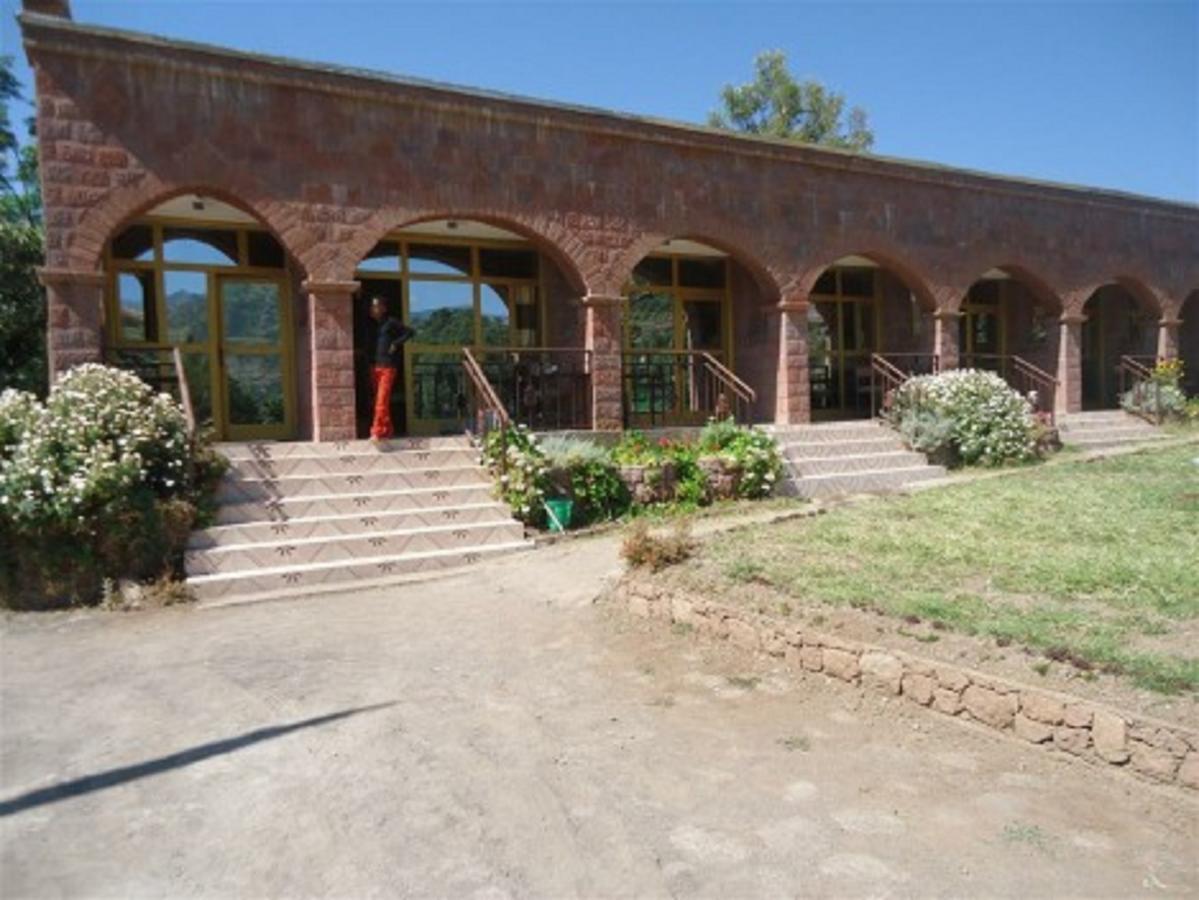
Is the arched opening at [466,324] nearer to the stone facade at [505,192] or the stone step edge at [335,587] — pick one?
the stone facade at [505,192]

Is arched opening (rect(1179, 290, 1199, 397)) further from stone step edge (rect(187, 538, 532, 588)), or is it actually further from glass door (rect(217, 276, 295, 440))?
glass door (rect(217, 276, 295, 440))

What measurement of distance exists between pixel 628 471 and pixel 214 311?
19.0ft

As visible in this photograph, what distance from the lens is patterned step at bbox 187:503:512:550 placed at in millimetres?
8172

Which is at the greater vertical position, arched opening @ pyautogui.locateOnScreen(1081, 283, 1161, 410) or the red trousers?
arched opening @ pyautogui.locateOnScreen(1081, 283, 1161, 410)

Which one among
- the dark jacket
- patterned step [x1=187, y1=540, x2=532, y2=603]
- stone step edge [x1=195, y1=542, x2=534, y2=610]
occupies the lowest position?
stone step edge [x1=195, y1=542, x2=534, y2=610]

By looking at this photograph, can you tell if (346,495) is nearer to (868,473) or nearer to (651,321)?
(868,473)

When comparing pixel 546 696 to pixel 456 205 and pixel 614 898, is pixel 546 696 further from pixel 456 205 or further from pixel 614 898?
pixel 456 205

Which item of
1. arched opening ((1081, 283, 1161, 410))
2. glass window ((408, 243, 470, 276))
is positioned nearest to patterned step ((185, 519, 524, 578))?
glass window ((408, 243, 470, 276))

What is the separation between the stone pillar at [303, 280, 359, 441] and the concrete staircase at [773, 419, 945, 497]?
5476mm

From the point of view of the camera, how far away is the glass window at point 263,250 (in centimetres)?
1202

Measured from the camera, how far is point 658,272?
602 inches

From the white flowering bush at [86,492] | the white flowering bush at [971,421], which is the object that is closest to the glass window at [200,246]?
the white flowering bush at [86,492]

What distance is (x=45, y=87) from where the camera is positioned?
362 inches

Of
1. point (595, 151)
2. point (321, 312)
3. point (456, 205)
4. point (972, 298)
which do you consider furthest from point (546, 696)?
point (972, 298)
